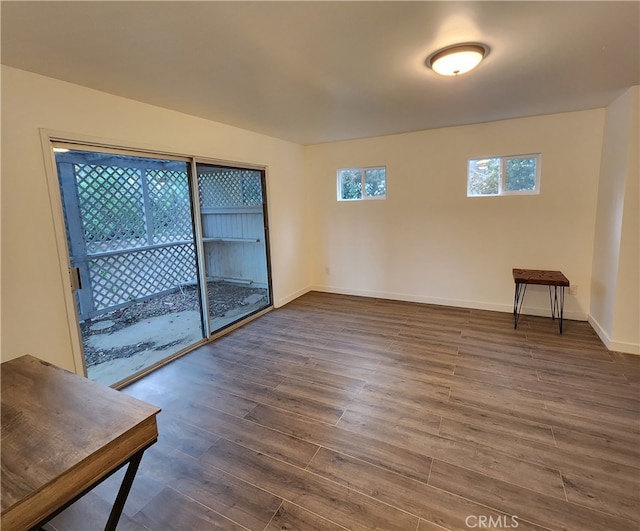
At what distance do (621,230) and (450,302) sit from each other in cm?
199

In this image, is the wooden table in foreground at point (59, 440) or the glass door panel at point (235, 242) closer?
the wooden table in foreground at point (59, 440)

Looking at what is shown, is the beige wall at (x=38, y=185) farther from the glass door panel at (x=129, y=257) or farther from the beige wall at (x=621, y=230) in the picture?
the beige wall at (x=621, y=230)

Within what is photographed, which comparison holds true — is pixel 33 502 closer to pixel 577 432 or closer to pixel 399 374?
pixel 399 374

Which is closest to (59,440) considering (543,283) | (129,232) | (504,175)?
(129,232)

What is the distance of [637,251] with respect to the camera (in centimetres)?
292

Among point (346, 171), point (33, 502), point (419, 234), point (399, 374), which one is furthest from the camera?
point (346, 171)

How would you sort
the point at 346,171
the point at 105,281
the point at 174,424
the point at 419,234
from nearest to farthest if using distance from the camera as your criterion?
the point at 174,424 → the point at 105,281 → the point at 419,234 → the point at 346,171

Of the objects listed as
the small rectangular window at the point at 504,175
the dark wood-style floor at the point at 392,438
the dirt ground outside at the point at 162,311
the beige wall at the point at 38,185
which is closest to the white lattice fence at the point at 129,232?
the dirt ground outside at the point at 162,311

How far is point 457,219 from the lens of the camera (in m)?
4.25

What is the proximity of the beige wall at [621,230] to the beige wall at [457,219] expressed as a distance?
361mm

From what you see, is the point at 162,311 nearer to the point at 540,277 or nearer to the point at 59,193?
the point at 59,193

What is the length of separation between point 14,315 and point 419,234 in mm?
4230

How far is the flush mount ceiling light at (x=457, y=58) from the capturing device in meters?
1.95

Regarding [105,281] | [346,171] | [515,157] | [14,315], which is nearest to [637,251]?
[515,157]
